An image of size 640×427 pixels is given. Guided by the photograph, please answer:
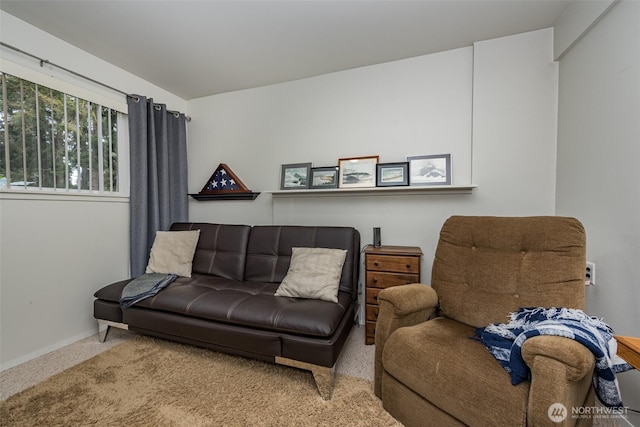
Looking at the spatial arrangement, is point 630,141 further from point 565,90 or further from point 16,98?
point 16,98

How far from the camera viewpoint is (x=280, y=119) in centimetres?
278

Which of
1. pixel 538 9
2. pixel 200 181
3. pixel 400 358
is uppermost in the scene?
pixel 538 9

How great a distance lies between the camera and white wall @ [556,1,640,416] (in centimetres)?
125

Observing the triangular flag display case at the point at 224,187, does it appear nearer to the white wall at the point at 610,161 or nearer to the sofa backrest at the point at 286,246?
the sofa backrest at the point at 286,246

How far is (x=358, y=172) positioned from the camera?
96.0 inches

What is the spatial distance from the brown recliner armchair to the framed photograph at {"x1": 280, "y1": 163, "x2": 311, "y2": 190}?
1.41 meters

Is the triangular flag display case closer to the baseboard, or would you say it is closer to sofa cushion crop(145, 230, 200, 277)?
sofa cushion crop(145, 230, 200, 277)

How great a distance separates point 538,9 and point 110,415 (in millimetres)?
3565

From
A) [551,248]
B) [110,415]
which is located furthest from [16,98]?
[551,248]

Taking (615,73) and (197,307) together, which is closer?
(615,73)

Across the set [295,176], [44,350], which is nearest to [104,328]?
[44,350]

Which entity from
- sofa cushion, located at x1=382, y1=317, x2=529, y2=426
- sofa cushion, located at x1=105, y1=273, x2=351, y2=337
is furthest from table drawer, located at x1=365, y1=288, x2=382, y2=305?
sofa cushion, located at x1=382, y1=317, x2=529, y2=426

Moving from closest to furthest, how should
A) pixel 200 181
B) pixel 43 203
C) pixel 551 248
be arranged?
pixel 551 248 < pixel 43 203 < pixel 200 181

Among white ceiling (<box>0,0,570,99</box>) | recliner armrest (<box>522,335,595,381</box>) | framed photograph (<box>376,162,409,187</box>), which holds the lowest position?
recliner armrest (<box>522,335,595,381</box>)
